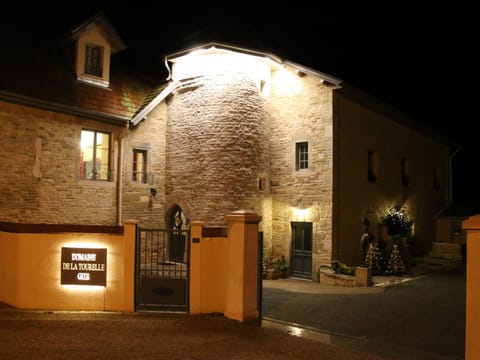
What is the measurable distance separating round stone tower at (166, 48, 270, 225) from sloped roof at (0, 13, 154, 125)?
2026mm

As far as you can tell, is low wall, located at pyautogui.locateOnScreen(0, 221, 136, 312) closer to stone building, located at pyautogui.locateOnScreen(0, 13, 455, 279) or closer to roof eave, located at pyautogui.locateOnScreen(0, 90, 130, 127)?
stone building, located at pyautogui.locateOnScreen(0, 13, 455, 279)

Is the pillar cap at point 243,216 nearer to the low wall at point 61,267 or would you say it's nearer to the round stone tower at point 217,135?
the low wall at point 61,267

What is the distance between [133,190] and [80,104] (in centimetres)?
338

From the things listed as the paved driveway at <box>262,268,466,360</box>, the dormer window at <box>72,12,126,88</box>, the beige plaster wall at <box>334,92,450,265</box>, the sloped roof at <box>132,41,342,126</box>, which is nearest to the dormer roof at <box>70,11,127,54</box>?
the dormer window at <box>72,12,126,88</box>

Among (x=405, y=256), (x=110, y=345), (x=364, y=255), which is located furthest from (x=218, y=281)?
(x=405, y=256)

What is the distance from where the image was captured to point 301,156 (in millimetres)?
17328

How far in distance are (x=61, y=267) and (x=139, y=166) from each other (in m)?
7.65

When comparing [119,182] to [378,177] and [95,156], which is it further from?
[378,177]

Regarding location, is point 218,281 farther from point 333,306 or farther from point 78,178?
point 78,178

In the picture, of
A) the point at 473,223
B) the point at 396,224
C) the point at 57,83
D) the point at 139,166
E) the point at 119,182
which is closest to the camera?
the point at 473,223

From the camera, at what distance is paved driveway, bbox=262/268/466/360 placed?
7.98m

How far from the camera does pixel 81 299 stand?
9.49 meters

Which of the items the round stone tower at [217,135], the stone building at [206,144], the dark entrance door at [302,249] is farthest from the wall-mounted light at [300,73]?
the dark entrance door at [302,249]

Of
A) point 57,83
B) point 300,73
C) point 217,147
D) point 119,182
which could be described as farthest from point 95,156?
point 300,73
